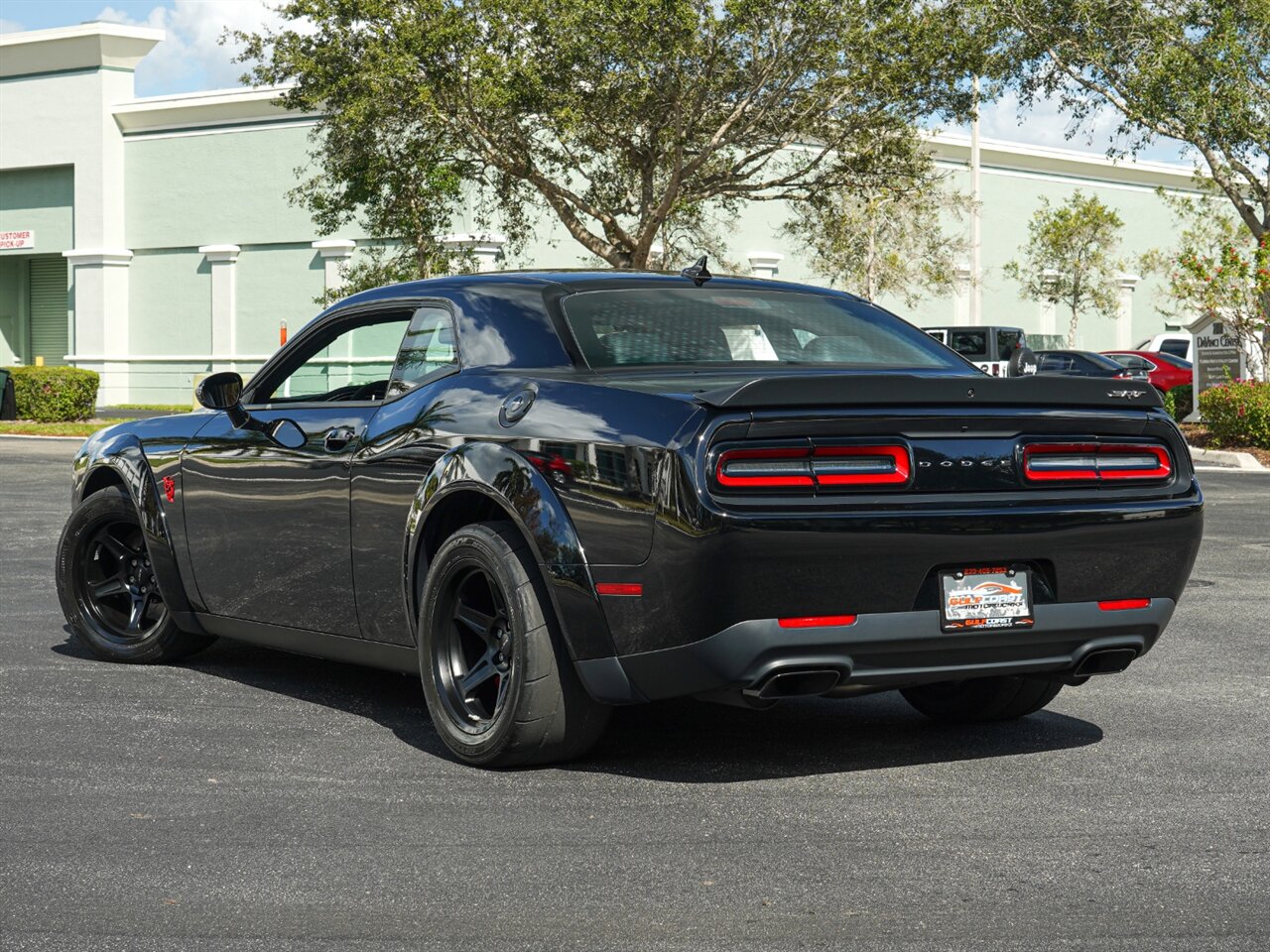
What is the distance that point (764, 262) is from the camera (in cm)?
4709

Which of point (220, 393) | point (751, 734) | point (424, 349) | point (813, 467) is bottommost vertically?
point (751, 734)

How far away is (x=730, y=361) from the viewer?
234 inches

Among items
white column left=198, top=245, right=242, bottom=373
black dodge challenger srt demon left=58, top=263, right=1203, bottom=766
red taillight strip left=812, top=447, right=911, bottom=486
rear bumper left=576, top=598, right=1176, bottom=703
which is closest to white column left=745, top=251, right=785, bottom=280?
white column left=198, top=245, right=242, bottom=373

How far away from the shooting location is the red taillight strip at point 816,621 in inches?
199

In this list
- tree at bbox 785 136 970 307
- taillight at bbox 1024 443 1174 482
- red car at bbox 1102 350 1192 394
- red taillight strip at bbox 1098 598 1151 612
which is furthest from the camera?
tree at bbox 785 136 970 307

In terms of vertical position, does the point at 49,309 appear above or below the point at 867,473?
above

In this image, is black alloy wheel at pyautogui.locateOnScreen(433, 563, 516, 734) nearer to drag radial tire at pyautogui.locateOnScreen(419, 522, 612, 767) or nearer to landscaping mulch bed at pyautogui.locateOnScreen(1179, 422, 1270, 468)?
drag radial tire at pyautogui.locateOnScreen(419, 522, 612, 767)

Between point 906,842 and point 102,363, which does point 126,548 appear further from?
point 102,363

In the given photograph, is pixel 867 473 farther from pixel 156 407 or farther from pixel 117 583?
pixel 156 407

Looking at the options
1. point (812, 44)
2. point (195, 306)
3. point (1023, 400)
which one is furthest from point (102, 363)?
point (1023, 400)

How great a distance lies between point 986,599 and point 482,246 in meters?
34.4

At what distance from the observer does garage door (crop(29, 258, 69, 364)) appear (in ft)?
166

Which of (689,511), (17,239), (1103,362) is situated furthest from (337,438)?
(17,239)

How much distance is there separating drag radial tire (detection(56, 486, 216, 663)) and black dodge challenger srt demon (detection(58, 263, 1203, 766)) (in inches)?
42.1
